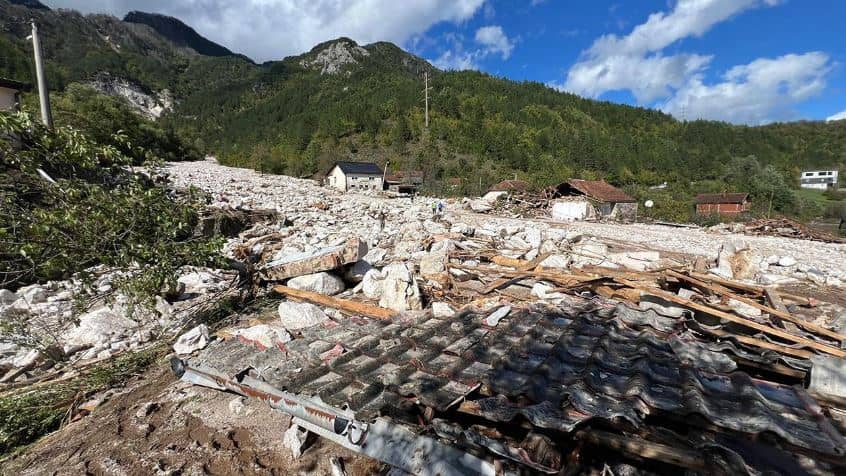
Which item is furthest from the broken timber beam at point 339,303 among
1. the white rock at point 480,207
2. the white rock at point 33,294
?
the white rock at point 480,207

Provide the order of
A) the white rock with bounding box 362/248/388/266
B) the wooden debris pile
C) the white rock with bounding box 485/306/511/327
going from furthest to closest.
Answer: the wooden debris pile, the white rock with bounding box 362/248/388/266, the white rock with bounding box 485/306/511/327

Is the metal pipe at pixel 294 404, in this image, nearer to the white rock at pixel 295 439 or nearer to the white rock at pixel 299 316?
the white rock at pixel 295 439

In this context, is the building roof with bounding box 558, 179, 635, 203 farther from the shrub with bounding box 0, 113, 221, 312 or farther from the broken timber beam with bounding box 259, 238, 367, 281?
the shrub with bounding box 0, 113, 221, 312

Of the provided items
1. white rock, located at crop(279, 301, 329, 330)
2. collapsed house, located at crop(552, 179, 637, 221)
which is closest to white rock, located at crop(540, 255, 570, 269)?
white rock, located at crop(279, 301, 329, 330)

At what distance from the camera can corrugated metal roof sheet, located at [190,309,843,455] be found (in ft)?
5.70

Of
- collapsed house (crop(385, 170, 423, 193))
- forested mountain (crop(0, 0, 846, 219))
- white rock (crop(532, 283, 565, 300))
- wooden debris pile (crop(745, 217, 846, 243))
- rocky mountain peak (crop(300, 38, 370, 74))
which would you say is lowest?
wooden debris pile (crop(745, 217, 846, 243))

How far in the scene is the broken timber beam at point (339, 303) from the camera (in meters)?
4.29

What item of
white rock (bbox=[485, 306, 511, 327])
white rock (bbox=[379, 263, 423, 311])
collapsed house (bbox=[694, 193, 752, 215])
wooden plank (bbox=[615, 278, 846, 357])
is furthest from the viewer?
collapsed house (bbox=[694, 193, 752, 215])

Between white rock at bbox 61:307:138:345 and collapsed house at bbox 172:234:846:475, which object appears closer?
collapsed house at bbox 172:234:846:475

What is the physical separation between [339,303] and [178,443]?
2.32m

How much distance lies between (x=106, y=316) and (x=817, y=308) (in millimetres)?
9678

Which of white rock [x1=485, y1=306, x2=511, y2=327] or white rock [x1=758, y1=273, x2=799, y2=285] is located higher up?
white rock [x1=485, y1=306, x2=511, y2=327]

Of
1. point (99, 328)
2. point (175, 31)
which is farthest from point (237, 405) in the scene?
point (175, 31)

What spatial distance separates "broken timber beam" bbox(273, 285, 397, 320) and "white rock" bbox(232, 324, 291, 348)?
3.24ft
